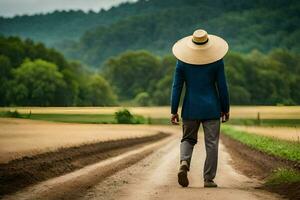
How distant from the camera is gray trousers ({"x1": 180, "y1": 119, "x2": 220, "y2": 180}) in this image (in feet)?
35.0

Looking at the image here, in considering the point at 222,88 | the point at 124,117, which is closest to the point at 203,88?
the point at 222,88

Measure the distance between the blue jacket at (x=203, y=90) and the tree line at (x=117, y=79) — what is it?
1898 inches

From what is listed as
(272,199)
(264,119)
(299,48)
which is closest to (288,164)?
(272,199)

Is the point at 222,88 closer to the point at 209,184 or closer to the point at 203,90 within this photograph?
the point at 203,90

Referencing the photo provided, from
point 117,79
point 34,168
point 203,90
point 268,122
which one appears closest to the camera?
point 203,90

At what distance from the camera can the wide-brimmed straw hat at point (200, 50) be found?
10.5 meters

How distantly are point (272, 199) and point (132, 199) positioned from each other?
6.57 ft

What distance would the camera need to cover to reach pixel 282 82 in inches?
3907

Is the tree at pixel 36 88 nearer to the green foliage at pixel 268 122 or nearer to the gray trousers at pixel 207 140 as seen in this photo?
the green foliage at pixel 268 122

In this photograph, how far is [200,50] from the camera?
1058 centimetres

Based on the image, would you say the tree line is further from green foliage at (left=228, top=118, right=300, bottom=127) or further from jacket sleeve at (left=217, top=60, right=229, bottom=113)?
jacket sleeve at (left=217, top=60, right=229, bottom=113)

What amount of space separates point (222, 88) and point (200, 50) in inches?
29.7

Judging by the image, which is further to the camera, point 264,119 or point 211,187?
point 264,119

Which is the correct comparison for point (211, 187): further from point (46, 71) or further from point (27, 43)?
point (27, 43)
